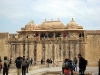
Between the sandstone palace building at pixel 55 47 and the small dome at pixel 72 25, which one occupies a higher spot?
the small dome at pixel 72 25

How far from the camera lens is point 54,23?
135ft

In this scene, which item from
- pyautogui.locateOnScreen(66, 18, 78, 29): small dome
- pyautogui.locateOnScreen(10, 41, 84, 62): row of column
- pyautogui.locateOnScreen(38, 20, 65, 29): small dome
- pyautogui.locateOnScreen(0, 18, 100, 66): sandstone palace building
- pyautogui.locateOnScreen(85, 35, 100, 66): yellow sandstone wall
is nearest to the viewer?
pyautogui.locateOnScreen(85, 35, 100, 66): yellow sandstone wall

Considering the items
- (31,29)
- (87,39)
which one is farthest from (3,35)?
(87,39)

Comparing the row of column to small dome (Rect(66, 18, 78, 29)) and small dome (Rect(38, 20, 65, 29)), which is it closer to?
small dome (Rect(66, 18, 78, 29))

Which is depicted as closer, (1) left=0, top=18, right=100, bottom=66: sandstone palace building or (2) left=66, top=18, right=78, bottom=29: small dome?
(1) left=0, top=18, right=100, bottom=66: sandstone palace building

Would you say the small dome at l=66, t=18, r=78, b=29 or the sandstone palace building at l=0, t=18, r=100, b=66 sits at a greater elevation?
the small dome at l=66, t=18, r=78, b=29

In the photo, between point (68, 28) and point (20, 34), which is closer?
point (68, 28)

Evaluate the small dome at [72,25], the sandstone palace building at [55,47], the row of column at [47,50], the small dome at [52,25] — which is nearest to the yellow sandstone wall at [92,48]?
the sandstone palace building at [55,47]

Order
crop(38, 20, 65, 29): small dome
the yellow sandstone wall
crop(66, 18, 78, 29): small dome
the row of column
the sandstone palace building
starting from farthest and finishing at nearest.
Result: crop(38, 20, 65, 29): small dome → crop(66, 18, 78, 29): small dome → the row of column → the sandstone palace building → the yellow sandstone wall

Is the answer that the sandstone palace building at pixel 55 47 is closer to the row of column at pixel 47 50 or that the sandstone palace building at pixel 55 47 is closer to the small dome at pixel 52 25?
the row of column at pixel 47 50

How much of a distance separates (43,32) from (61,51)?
7.39m

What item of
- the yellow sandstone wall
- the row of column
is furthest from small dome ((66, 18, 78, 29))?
the yellow sandstone wall

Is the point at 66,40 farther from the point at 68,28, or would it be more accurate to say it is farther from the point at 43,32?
the point at 43,32

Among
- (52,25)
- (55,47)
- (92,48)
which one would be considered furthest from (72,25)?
(92,48)
